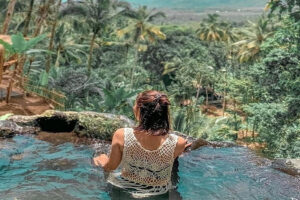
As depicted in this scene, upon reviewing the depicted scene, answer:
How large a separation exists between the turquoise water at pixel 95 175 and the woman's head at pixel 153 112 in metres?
0.75

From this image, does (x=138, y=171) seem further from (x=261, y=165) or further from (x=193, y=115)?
(x=193, y=115)

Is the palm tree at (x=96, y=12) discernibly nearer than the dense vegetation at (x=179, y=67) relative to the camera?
No

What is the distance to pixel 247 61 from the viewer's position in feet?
127

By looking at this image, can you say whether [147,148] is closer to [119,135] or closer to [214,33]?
[119,135]

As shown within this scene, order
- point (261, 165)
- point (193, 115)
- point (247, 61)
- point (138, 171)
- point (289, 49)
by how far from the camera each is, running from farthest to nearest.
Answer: point (247, 61)
point (193, 115)
point (289, 49)
point (261, 165)
point (138, 171)

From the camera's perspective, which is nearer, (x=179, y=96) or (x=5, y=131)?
(x=5, y=131)

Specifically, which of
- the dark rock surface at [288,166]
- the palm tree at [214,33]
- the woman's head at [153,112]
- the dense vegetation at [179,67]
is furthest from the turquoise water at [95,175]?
the palm tree at [214,33]

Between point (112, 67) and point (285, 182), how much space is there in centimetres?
3226

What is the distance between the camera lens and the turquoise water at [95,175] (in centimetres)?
437

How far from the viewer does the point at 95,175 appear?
4969mm

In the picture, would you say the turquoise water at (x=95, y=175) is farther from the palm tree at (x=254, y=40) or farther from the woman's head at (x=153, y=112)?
the palm tree at (x=254, y=40)

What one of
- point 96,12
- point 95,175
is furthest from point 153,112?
point 96,12

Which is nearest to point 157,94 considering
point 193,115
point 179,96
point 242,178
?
point 242,178

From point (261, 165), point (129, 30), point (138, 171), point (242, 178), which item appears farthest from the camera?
point (129, 30)
